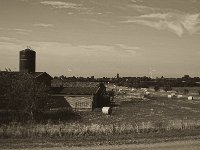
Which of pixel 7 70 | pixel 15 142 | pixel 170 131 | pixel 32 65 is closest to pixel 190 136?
pixel 170 131

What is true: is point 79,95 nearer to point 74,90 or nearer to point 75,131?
point 74,90

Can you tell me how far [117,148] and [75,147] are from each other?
8.15 feet

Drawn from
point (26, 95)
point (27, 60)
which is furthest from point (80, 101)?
point (26, 95)

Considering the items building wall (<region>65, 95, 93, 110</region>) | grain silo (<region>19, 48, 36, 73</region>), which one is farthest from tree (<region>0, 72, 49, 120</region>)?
grain silo (<region>19, 48, 36, 73</region>)

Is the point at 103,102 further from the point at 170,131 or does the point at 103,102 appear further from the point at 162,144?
the point at 162,144

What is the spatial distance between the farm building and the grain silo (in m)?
6.79

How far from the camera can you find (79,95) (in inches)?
2103

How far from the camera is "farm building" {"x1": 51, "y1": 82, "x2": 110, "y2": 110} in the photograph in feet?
174

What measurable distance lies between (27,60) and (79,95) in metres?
12.5

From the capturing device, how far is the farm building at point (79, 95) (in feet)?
174

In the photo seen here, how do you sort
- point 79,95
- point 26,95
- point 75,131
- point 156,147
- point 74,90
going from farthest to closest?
→ point 74,90 → point 79,95 → point 26,95 → point 75,131 → point 156,147

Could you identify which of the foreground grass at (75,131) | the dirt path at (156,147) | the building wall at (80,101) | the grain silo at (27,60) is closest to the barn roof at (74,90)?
the building wall at (80,101)

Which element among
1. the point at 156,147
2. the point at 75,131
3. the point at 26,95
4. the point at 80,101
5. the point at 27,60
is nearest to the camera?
the point at 156,147

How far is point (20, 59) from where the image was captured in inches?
2373
